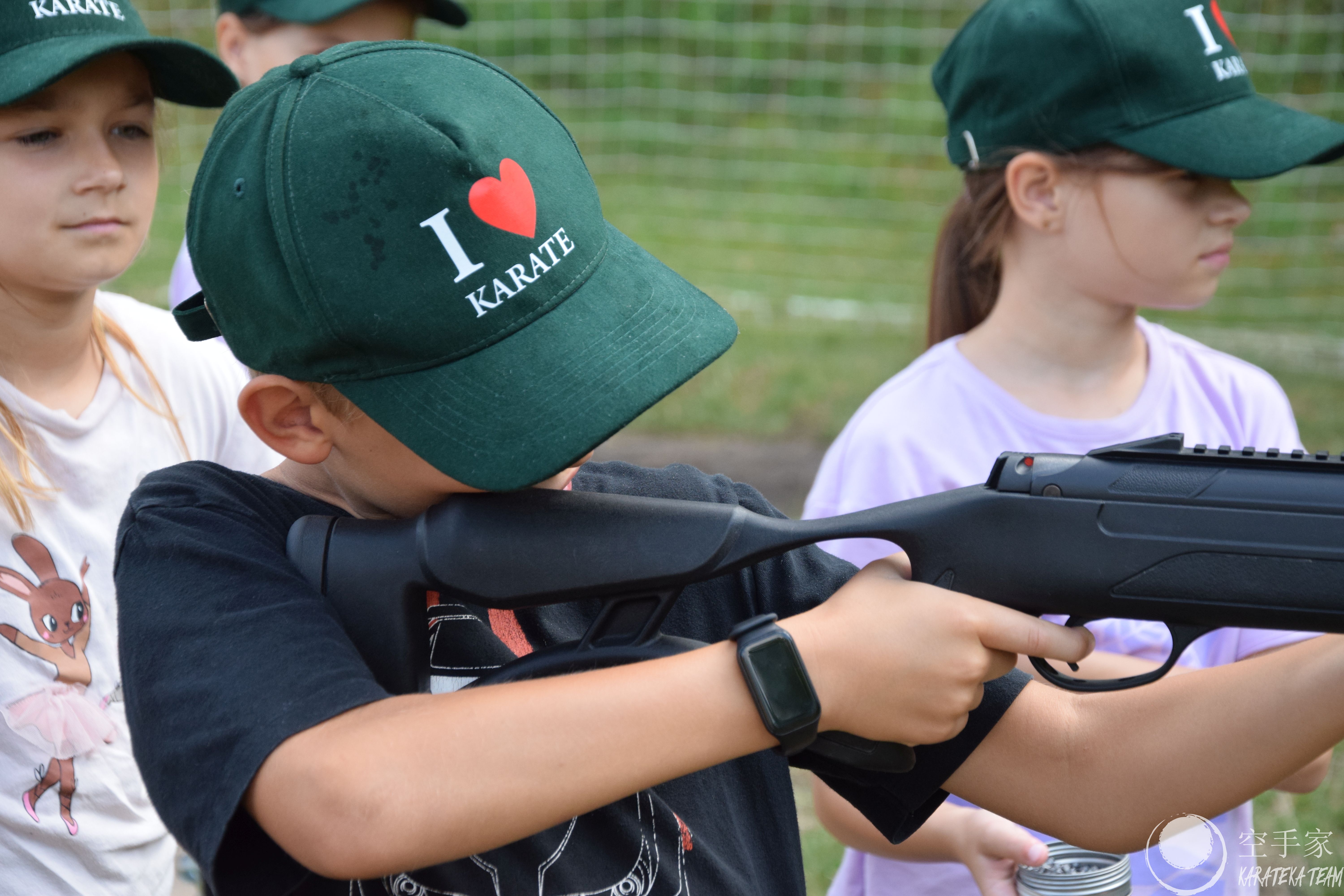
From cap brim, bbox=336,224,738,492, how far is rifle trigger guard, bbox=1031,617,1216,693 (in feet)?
1.62

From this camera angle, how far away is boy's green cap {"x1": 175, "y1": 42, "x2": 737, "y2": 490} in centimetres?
121

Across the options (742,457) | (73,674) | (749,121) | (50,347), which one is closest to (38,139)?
(50,347)

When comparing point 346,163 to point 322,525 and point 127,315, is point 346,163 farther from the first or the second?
point 127,315

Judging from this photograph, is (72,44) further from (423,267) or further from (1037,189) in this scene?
(1037,189)

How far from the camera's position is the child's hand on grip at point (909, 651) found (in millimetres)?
1254

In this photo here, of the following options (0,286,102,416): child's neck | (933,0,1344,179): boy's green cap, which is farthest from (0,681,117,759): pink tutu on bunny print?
(933,0,1344,179): boy's green cap

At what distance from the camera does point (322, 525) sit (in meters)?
1.32

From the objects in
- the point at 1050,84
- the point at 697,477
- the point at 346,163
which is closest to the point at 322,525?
the point at 346,163

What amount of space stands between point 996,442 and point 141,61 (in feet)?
5.65

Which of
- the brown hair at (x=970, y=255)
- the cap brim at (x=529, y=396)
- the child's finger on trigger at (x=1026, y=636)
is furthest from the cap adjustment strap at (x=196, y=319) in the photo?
the brown hair at (x=970, y=255)

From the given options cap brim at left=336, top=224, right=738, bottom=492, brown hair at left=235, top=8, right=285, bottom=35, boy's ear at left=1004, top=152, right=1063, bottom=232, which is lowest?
boy's ear at left=1004, top=152, right=1063, bottom=232

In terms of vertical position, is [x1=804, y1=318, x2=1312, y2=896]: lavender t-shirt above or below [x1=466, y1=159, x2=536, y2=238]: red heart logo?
below

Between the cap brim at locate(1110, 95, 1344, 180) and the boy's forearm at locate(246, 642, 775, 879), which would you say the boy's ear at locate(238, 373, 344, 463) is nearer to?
the boy's forearm at locate(246, 642, 775, 879)

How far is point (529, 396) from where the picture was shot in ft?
4.11
